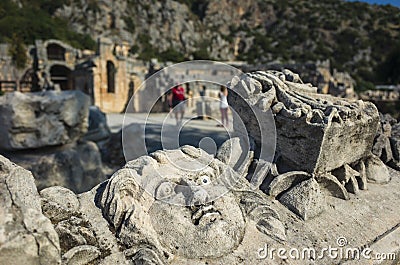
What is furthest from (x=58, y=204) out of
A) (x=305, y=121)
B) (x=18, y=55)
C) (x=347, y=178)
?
(x=18, y=55)

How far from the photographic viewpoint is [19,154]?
5.04 metres

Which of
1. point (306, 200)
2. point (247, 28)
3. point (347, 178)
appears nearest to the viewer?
point (306, 200)

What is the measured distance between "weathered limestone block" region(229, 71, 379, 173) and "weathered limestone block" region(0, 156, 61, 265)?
5.69 feet

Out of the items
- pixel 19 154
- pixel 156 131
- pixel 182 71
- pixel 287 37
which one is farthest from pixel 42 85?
pixel 287 37

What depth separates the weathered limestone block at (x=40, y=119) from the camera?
15.4 feet

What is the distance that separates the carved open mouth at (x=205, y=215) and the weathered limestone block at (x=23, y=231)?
29.7 inches

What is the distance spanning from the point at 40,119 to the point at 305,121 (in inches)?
175

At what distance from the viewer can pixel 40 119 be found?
196 inches

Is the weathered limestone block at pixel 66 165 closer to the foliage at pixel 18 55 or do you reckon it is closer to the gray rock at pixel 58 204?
the gray rock at pixel 58 204

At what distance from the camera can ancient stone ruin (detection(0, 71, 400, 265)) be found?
155 centimetres

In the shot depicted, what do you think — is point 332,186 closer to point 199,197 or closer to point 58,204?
point 199,197

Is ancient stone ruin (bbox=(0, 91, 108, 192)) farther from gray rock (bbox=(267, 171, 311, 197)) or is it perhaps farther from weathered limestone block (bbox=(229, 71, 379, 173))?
gray rock (bbox=(267, 171, 311, 197))

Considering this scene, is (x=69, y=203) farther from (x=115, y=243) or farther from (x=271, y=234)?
(x=271, y=234)

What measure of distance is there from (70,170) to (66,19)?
127 feet
